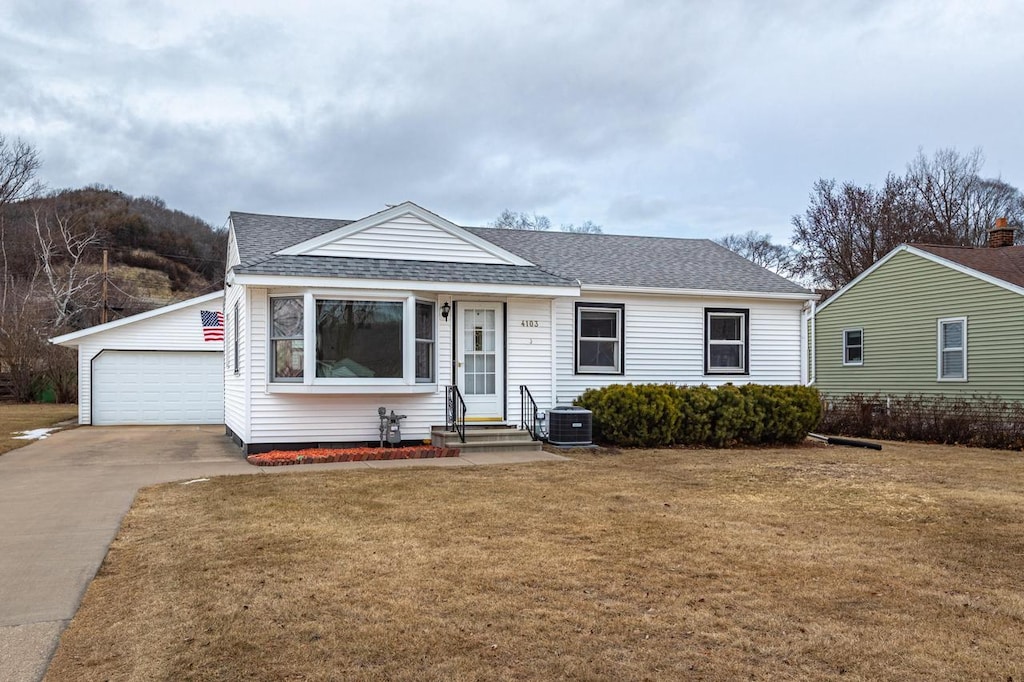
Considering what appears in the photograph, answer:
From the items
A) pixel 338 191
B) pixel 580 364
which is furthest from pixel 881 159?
pixel 580 364

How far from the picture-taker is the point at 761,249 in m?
55.5

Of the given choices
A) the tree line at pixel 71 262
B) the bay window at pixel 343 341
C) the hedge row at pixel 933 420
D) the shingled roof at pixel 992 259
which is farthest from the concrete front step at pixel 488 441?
the tree line at pixel 71 262

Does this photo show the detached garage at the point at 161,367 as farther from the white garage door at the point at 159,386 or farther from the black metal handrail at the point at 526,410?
the black metal handrail at the point at 526,410

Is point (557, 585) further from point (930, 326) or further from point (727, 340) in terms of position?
point (930, 326)

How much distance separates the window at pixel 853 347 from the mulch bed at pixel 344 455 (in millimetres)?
15017

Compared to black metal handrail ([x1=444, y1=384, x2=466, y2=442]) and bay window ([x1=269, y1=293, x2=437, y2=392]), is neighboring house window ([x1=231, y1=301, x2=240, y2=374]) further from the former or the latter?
black metal handrail ([x1=444, y1=384, x2=466, y2=442])

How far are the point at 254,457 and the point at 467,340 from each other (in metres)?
4.24

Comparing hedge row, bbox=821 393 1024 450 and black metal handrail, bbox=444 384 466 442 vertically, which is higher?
black metal handrail, bbox=444 384 466 442

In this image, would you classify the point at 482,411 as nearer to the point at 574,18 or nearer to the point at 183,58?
the point at 574,18

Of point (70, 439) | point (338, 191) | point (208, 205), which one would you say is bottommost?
point (70, 439)

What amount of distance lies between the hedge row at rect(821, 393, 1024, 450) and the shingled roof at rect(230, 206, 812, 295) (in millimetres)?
3517

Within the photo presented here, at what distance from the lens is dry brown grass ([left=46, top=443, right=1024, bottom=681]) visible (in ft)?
13.2

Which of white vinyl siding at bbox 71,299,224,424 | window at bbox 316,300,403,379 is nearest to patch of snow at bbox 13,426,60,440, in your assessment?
white vinyl siding at bbox 71,299,224,424

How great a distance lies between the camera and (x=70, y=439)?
17.0m
